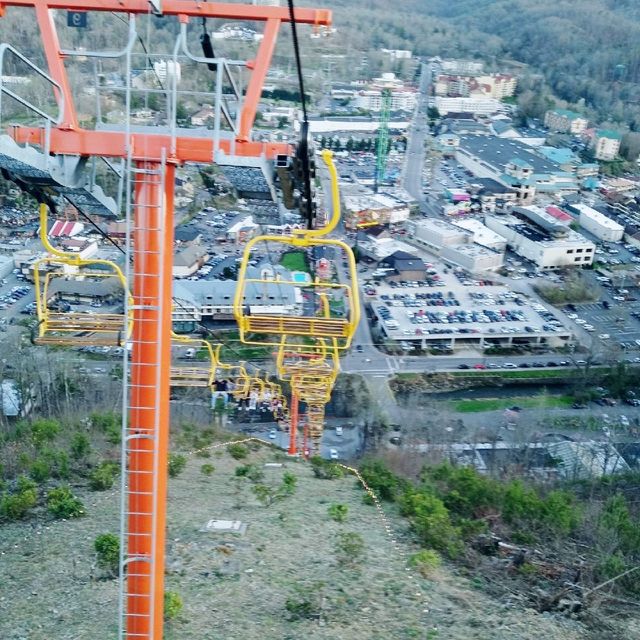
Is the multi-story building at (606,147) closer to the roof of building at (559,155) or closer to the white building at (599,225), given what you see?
the roof of building at (559,155)

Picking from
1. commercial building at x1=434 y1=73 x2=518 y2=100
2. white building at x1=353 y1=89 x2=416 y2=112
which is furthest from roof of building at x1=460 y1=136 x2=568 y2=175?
commercial building at x1=434 y1=73 x2=518 y2=100

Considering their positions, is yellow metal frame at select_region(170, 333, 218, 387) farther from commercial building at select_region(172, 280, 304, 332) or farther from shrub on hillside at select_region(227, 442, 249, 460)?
commercial building at select_region(172, 280, 304, 332)

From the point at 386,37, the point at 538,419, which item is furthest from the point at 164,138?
the point at 386,37

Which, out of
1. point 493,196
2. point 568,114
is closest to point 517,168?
point 493,196

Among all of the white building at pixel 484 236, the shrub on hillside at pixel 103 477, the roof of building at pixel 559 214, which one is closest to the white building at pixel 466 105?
the roof of building at pixel 559 214

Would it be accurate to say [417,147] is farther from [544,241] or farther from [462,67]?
[462,67]

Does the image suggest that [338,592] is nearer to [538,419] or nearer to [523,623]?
[523,623]
